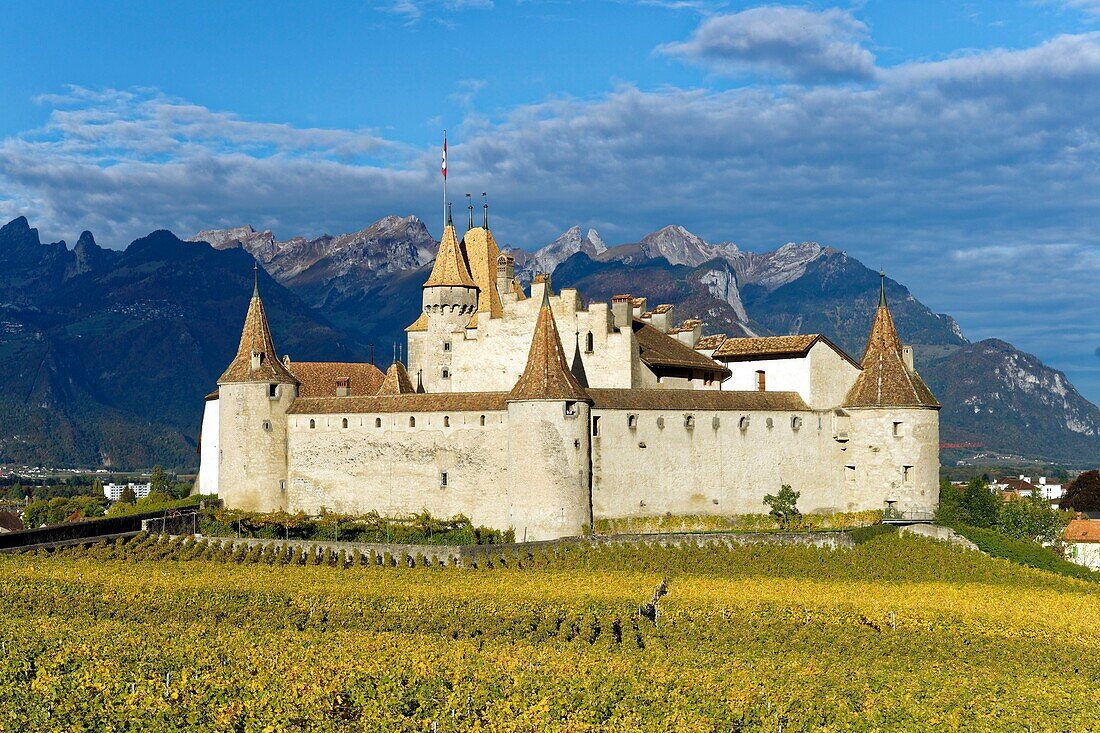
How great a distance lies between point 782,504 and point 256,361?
25.3m

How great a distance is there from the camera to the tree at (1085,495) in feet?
390

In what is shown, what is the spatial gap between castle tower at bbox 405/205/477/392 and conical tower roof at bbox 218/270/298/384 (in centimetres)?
691

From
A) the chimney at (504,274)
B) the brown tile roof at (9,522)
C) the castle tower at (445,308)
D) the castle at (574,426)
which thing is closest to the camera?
the castle at (574,426)

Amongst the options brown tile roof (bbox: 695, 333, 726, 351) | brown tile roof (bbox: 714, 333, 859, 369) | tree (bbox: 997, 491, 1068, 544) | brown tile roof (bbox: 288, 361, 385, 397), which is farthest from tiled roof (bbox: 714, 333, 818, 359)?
brown tile roof (bbox: 288, 361, 385, 397)

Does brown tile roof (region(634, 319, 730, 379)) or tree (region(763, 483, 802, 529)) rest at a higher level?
brown tile roof (region(634, 319, 730, 379))

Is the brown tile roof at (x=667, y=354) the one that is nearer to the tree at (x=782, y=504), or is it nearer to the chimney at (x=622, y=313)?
the chimney at (x=622, y=313)

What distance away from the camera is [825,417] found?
62.0 metres

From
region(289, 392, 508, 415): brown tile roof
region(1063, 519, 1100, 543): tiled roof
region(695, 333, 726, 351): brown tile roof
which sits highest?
region(695, 333, 726, 351): brown tile roof

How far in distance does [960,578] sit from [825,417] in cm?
1286

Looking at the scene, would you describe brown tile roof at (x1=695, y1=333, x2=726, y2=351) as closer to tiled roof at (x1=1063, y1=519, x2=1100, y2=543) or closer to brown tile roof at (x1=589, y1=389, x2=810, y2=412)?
brown tile roof at (x1=589, y1=389, x2=810, y2=412)

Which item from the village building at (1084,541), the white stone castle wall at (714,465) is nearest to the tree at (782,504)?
the white stone castle wall at (714,465)

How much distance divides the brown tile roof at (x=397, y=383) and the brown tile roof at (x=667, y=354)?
1183cm

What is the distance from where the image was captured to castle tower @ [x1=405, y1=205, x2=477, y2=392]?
6762 centimetres

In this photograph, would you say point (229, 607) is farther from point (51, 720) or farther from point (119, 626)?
point (51, 720)
